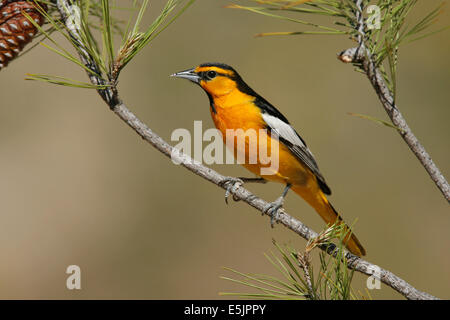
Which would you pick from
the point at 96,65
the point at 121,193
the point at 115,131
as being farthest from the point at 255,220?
the point at 96,65

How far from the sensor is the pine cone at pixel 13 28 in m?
1.55

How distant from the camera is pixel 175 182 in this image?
466 cm

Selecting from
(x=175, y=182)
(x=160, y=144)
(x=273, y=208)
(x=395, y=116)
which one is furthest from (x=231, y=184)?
(x=175, y=182)

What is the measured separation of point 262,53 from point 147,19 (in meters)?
1.28

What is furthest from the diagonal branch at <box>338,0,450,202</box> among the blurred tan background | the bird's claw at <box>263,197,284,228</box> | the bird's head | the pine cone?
the blurred tan background

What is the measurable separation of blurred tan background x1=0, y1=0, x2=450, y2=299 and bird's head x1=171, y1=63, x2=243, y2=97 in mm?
1716

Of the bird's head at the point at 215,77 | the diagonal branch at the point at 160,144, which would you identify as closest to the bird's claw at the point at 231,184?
the diagonal branch at the point at 160,144

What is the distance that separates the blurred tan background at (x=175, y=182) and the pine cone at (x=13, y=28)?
294cm

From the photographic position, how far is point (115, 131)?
15.8 ft

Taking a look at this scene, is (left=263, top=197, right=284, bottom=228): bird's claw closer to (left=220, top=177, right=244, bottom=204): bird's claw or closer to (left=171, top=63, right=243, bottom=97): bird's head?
(left=220, top=177, right=244, bottom=204): bird's claw

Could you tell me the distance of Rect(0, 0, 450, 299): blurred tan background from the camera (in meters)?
4.41
